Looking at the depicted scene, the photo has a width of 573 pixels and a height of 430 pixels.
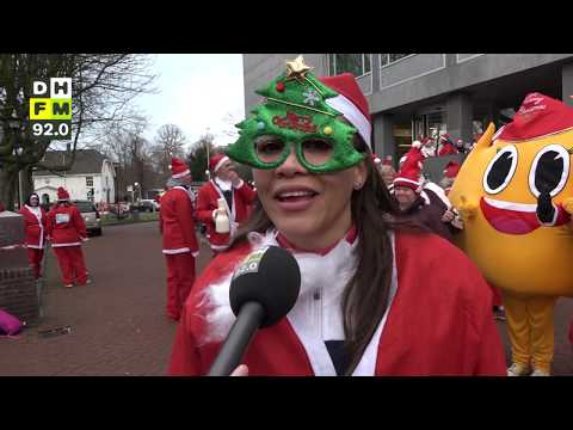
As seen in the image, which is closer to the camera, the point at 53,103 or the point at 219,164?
the point at 219,164

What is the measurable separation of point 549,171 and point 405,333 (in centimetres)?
259

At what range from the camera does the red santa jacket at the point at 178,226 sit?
7.53m

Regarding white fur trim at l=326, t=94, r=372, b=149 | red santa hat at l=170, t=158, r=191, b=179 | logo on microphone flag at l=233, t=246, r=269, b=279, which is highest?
red santa hat at l=170, t=158, r=191, b=179

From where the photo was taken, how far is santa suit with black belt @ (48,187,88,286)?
1092 cm

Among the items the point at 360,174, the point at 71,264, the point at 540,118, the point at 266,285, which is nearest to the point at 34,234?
the point at 71,264

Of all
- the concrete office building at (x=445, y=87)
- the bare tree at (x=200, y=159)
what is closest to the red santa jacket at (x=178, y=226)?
the concrete office building at (x=445, y=87)

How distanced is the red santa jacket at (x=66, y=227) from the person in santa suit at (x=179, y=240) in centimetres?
407

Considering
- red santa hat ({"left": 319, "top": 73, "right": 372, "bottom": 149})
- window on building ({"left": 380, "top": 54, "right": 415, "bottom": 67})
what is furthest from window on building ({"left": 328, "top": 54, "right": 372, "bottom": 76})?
red santa hat ({"left": 319, "top": 73, "right": 372, "bottom": 149})

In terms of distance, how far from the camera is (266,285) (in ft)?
4.19

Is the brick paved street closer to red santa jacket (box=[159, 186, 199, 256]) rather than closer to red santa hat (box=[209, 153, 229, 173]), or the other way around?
red santa jacket (box=[159, 186, 199, 256])

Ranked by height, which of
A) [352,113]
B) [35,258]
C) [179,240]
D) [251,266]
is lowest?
[35,258]

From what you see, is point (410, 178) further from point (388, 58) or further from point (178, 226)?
point (388, 58)

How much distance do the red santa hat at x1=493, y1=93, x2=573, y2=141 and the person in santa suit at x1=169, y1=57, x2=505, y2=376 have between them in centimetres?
249
